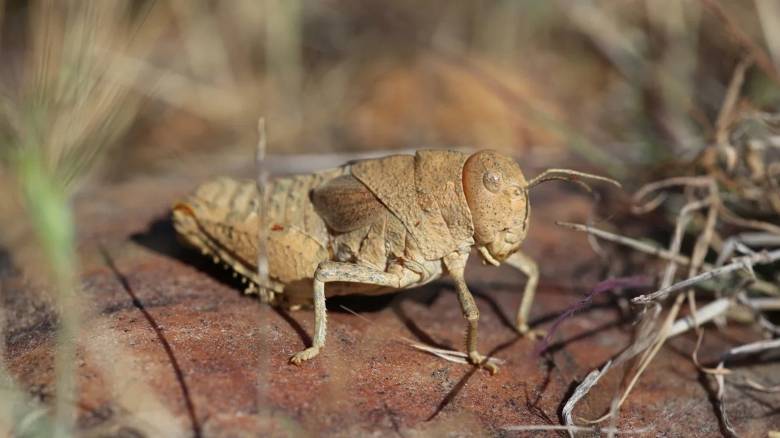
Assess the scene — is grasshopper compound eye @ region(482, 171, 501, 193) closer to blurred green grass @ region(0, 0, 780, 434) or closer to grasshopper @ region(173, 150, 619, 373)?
grasshopper @ region(173, 150, 619, 373)

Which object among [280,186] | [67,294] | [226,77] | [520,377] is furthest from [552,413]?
[226,77]

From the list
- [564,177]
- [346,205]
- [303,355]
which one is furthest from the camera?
[346,205]

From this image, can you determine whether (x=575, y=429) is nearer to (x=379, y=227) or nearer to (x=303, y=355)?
(x=303, y=355)

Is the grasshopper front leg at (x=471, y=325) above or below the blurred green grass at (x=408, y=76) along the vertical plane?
below

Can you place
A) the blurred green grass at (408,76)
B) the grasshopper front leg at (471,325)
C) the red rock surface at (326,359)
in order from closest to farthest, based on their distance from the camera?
the red rock surface at (326,359), the grasshopper front leg at (471,325), the blurred green grass at (408,76)

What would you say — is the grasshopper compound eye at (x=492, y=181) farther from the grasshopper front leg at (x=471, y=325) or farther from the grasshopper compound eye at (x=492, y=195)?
the grasshopper front leg at (x=471, y=325)

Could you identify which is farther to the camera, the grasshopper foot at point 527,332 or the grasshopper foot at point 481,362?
the grasshopper foot at point 527,332

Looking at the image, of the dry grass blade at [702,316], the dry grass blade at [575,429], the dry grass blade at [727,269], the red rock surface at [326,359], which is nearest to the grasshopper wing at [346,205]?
the red rock surface at [326,359]

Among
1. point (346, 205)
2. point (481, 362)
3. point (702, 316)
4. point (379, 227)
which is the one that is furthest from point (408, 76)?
point (481, 362)

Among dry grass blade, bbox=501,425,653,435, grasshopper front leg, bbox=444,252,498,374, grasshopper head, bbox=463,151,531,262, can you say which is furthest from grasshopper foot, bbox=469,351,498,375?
grasshopper head, bbox=463,151,531,262
